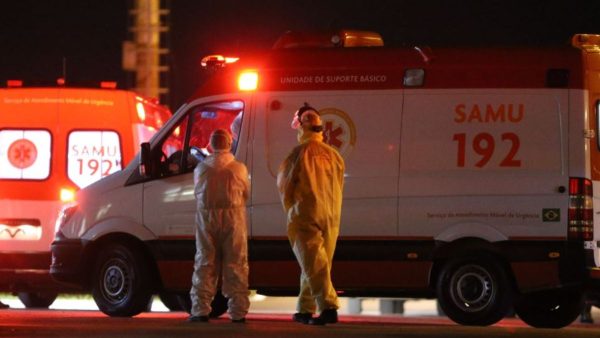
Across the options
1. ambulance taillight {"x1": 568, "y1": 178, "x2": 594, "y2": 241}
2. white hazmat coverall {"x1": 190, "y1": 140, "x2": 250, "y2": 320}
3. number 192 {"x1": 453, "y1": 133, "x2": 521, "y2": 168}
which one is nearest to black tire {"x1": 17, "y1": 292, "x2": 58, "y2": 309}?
white hazmat coverall {"x1": 190, "y1": 140, "x2": 250, "y2": 320}

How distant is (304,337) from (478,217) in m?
2.51

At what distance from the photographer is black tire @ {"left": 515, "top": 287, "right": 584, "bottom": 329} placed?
11.3 m

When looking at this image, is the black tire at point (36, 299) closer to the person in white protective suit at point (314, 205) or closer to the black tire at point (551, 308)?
the black tire at point (551, 308)

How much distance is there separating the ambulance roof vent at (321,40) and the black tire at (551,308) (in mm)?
2467

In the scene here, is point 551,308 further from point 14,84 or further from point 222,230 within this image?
point 14,84

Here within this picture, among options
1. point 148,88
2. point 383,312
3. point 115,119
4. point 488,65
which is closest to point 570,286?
point 488,65

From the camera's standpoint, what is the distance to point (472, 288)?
1105 centimetres

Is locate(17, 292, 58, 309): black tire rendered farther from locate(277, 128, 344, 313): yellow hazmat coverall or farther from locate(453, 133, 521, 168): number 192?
locate(453, 133, 521, 168): number 192

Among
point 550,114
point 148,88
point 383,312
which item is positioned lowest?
point 383,312

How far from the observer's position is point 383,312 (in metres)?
19.5

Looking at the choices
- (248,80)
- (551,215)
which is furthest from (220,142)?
(551,215)

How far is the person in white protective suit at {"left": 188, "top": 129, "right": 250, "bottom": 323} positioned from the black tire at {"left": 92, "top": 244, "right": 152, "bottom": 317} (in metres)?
1.08

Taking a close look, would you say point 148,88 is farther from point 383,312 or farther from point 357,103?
point 357,103

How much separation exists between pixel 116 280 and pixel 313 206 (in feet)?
7.92
